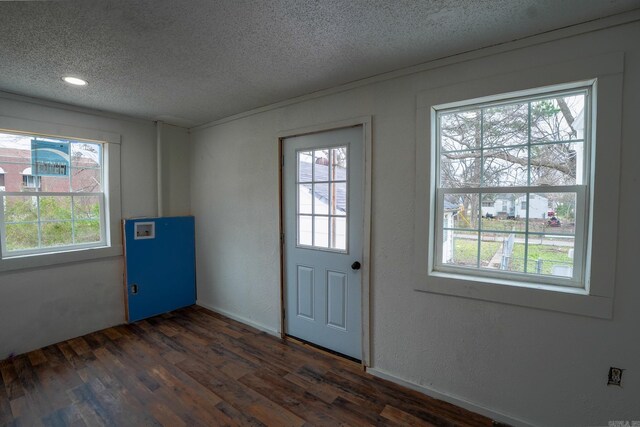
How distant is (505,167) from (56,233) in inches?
171

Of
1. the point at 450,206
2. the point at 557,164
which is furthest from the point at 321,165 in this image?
the point at 557,164

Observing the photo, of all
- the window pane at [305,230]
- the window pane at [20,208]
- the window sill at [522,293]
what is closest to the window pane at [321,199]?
the window pane at [305,230]

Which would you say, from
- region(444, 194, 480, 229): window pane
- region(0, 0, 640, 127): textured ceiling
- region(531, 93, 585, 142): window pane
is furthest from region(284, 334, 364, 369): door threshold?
region(0, 0, 640, 127): textured ceiling

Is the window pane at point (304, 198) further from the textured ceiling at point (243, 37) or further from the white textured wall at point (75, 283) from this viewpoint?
the white textured wall at point (75, 283)

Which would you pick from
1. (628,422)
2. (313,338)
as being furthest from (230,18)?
(628,422)

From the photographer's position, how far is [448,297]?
2082 mm

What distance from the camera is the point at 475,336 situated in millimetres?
1987

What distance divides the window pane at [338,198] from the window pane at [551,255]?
1.44m

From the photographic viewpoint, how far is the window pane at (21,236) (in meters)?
2.74

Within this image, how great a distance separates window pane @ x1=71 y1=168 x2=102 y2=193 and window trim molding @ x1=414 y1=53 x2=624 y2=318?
3.60m

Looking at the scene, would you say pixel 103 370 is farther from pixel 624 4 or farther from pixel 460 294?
pixel 624 4

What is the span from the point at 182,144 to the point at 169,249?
4.89 feet

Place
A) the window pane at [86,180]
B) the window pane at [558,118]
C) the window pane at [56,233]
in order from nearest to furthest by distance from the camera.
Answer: the window pane at [558,118] → the window pane at [56,233] → the window pane at [86,180]

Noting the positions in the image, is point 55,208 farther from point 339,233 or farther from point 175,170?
point 339,233
